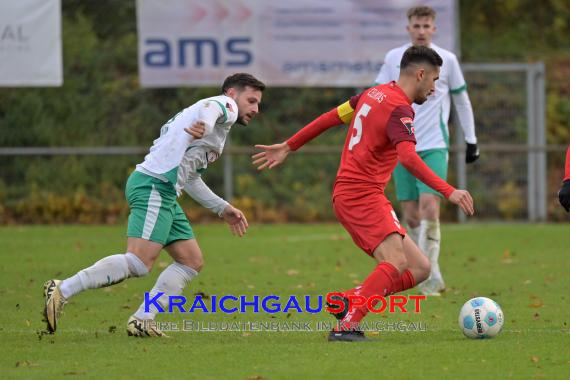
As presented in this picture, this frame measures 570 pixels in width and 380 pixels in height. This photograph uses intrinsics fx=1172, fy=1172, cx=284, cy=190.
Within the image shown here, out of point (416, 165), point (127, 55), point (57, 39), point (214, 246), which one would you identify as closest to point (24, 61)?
point (57, 39)

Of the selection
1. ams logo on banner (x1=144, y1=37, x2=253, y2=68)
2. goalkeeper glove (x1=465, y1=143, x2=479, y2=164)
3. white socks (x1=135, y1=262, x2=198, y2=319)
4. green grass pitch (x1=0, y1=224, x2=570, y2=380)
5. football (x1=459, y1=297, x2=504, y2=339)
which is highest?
ams logo on banner (x1=144, y1=37, x2=253, y2=68)

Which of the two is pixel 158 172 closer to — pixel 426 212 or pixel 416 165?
pixel 416 165

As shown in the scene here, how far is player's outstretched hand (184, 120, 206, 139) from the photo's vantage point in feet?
23.3

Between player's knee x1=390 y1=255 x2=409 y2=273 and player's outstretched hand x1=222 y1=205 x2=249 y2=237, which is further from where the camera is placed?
player's outstretched hand x1=222 y1=205 x2=249 y2=237

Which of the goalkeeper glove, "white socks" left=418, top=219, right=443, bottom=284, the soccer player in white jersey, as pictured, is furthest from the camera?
the goalkeeper glove

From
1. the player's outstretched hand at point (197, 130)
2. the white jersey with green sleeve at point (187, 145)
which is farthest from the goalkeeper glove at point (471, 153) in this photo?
the player's outstretched hand at point (197, 130)

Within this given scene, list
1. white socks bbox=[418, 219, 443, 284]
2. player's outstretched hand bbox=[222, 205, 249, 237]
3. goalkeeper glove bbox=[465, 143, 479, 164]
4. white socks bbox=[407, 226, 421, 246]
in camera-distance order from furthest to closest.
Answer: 1. white socks bbox=[407, 226, 421, 246]
2. goalkeeper glove bbox=[465, 143, 479, 164]
3. white socks bbox=[418, 219, 443, 284]
4. player's outstretched hand bbox=[222, 205, 249, 237]

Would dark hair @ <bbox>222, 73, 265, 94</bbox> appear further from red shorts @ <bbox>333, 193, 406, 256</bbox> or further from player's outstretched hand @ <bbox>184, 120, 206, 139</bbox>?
red shorts @ <bbox>333, 193, 406, 256</bbox>

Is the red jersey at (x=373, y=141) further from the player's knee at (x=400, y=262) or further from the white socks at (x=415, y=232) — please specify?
the white socks at (x=415, y=232)

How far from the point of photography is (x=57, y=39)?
17.0 meters

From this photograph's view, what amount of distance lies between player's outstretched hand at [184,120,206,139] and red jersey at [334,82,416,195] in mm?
943

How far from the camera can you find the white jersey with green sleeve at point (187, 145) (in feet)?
24.0

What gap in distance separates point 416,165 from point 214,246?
7.86m

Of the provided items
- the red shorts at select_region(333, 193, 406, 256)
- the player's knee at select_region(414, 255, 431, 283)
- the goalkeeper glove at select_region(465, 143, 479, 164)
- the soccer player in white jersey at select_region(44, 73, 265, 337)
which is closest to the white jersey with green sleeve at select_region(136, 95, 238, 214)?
the soccer player in white jersey at select_region(44, 73, 265, 337)
